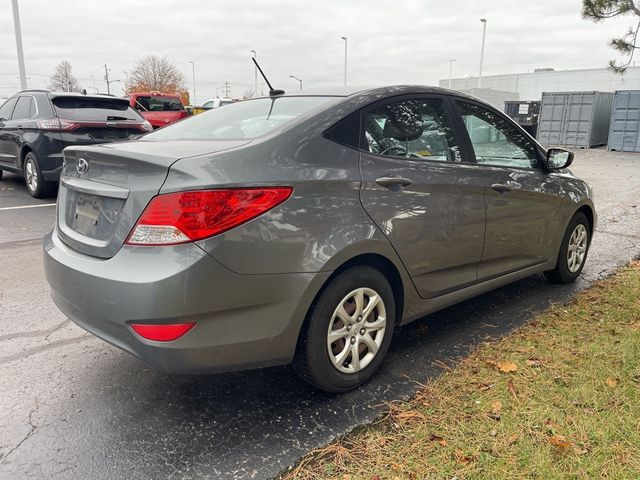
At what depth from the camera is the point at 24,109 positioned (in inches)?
339

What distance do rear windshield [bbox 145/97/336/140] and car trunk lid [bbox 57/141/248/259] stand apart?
0.24 metres

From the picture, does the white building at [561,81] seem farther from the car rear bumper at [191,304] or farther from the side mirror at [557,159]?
the car rear bumper at [191,304]

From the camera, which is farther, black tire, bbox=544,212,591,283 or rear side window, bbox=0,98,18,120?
rear side window, bbox=0,98,18,120

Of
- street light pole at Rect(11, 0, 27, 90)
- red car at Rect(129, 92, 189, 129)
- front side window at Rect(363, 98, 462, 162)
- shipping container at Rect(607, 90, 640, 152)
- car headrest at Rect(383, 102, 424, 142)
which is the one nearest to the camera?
front side window at Rect(363, 98, 462, 162)

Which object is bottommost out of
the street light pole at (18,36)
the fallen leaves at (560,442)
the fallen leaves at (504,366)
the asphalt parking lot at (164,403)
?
the asphalt parking lot at (164,403)

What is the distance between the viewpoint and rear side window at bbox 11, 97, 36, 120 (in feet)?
27.4

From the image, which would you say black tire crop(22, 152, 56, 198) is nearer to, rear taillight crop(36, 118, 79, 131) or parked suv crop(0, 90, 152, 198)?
parked suv crop(0, 90, 152, 198)

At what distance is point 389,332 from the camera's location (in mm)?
2916

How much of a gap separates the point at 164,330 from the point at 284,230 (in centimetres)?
66

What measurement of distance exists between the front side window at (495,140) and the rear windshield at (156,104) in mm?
15105

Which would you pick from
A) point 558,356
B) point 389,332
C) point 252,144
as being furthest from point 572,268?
point 252,144

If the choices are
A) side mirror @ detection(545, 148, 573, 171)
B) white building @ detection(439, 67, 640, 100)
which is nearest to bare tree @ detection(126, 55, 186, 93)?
white building @ detection(439, 67, 640, 100)

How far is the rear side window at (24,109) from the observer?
329 inches

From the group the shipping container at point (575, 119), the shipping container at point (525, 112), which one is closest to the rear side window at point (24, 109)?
the shipping container at point (525, 112)
